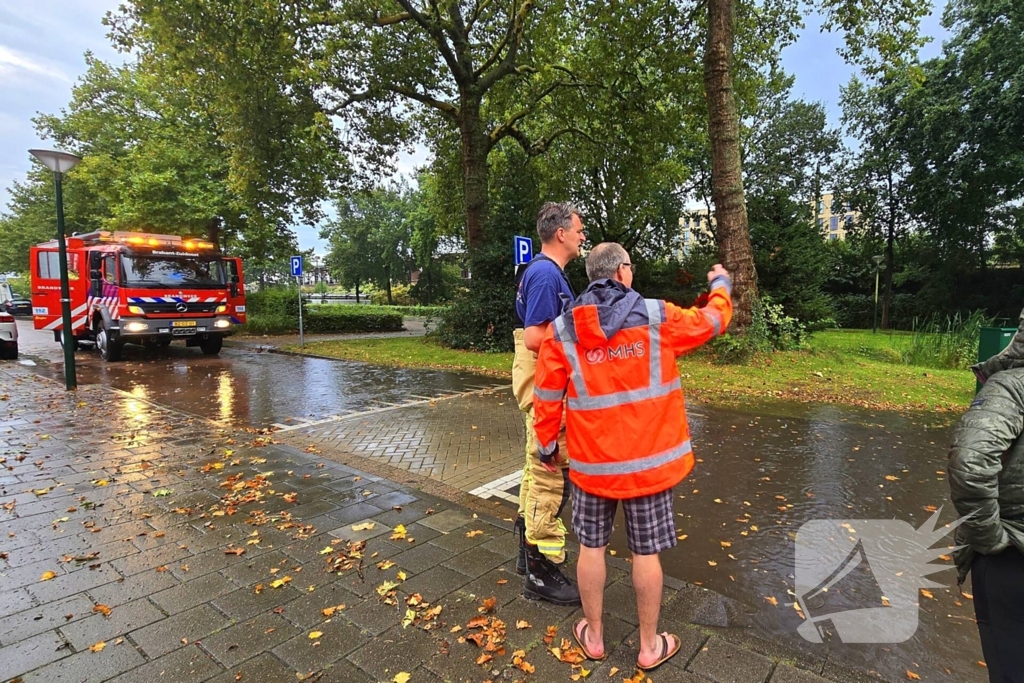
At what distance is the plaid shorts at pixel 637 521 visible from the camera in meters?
2.20

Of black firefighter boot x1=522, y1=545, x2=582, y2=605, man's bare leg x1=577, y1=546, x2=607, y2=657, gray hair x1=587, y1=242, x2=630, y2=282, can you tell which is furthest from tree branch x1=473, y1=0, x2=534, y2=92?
man's bare leg x1=577, y1=546, x2=607, y2=657

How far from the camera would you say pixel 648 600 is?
2.24m

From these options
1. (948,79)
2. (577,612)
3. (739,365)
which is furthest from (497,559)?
(948,79)

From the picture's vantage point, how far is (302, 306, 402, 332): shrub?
22.4m

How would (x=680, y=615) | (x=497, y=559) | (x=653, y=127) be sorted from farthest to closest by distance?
1. (x=653, y=127)
2. (x=497, y=559)
3. (x=680, y=615)

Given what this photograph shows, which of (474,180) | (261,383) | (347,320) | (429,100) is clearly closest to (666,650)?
(261,383)

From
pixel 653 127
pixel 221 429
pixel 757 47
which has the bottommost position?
pixel 221 429

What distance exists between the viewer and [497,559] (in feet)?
10.6

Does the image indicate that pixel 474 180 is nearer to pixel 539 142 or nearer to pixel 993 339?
pixel 539 142

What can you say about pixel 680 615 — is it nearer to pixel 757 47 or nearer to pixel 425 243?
pixel 757 47

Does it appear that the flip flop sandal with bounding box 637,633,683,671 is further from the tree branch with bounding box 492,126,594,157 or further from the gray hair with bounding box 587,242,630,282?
the tree branch with bounding box 492,126,594,157

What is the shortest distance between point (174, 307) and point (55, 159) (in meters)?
4.84

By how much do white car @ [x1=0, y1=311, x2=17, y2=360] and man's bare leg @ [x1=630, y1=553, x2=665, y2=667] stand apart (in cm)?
1732

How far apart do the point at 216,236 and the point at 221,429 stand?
16.9 m
